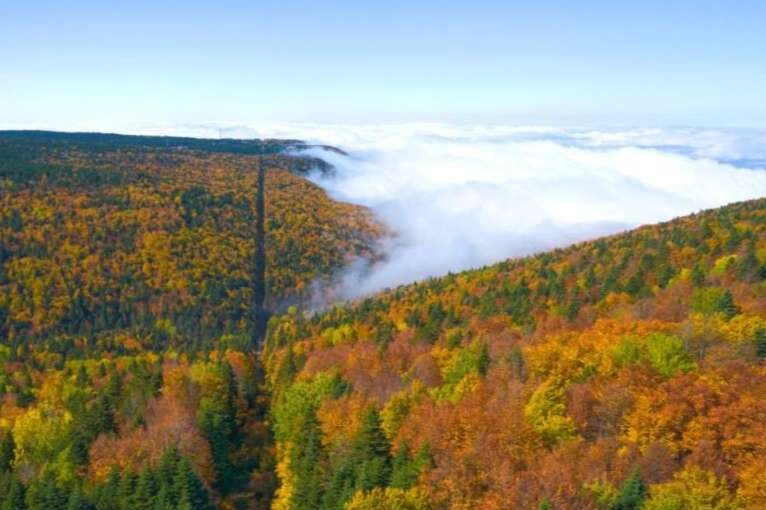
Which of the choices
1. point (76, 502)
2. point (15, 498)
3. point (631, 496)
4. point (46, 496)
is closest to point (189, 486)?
point (76, 502)

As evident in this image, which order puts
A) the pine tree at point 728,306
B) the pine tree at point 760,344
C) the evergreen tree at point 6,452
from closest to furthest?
the pine tree at point 760,344, the pine tree at point 728,306, the evergreen tree at point 6,452

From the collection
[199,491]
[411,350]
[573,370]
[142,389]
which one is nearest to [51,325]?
[142,389]

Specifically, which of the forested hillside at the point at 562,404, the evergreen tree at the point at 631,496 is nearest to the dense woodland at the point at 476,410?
the evergreen tree at the point at 631,496

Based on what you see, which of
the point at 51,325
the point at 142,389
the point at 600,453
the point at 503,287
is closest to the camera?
the point at 600,453

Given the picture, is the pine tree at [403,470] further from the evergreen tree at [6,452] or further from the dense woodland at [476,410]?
the evergreen tree at [6,452]

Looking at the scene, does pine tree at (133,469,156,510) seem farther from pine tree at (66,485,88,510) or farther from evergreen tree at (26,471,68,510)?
evergreen tree at (26,471,68,510)

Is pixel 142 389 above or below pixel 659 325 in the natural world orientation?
below

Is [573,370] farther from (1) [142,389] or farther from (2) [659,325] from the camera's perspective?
(1) [142,389]
